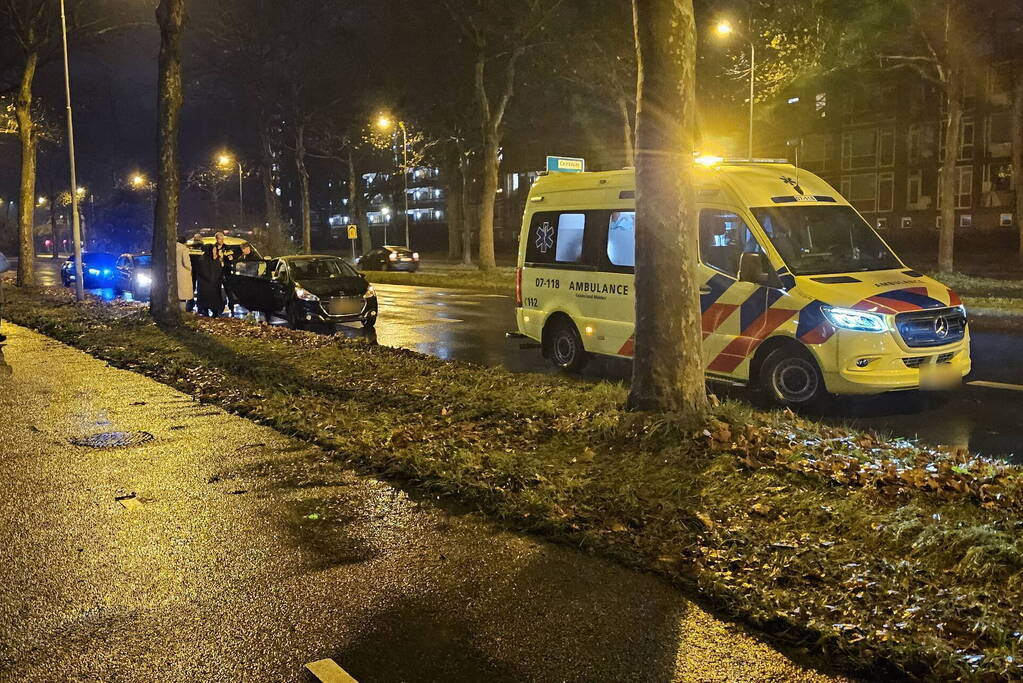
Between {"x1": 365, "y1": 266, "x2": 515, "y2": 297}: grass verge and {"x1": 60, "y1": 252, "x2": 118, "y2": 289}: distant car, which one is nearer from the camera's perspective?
{"x1": 365, "y1": 266, "x2": 515, "y2": 297}: grass verge

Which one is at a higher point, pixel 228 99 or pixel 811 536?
pixel 228 99

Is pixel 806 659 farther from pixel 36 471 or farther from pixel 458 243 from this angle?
pixel 458 243

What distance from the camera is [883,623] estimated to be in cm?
402

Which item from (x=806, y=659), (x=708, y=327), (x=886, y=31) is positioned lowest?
(x=806, y=659)

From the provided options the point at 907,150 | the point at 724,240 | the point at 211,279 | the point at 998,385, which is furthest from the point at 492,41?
the point at 907,150

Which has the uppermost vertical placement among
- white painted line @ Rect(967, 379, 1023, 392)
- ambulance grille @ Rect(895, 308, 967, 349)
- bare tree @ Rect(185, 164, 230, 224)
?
bare tree @ Rect(185, 164, 230, 224)

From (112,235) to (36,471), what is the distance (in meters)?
66.2

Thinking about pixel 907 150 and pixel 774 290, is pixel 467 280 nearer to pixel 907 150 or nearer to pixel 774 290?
pixel 774 290

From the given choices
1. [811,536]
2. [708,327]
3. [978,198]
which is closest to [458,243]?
[978,198]

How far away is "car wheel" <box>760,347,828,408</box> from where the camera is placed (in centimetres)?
878

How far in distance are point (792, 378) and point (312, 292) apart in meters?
10.4

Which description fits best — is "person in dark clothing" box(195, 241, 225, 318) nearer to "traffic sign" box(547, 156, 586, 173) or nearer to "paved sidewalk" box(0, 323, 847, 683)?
"traffic sign" box(547, 156, 586, 173)

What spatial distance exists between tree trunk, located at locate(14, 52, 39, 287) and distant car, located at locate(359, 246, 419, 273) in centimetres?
1488

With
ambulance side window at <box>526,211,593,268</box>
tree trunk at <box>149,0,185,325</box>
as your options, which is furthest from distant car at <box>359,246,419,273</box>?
ambulance side window at <box>526,211,593,268</box>
